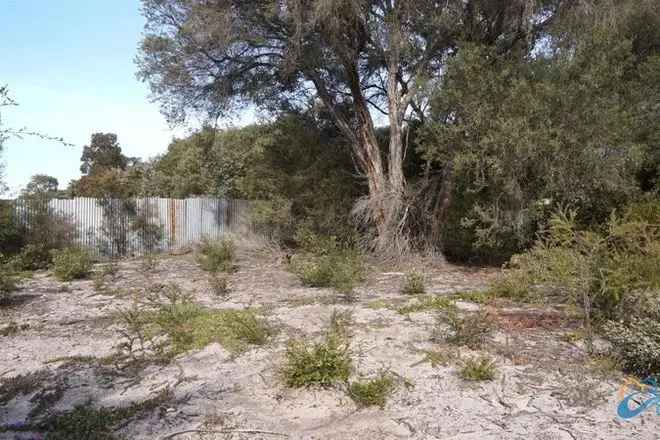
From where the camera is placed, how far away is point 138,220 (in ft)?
41.3

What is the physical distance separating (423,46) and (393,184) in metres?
2.85

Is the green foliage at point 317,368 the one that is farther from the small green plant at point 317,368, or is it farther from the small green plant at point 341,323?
the small green plant at point 341,323

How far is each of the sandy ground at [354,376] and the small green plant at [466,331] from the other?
4.2 inches

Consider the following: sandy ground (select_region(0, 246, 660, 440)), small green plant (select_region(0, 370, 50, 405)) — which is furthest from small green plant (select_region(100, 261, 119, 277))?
small green plant (select_region(0, 370, 50, 405))

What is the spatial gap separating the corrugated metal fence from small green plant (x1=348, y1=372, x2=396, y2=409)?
366 inches

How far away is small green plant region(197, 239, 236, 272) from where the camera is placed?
8.87 metres

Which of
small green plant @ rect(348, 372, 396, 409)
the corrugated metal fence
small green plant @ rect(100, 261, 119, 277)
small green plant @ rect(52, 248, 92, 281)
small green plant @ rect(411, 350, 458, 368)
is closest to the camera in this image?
small green plant @ rect(348, 372, 396, 409)

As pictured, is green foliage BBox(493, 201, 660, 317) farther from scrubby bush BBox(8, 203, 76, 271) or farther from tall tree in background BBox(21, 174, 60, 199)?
tall tree in background BBox(21, 174, 60, 199)

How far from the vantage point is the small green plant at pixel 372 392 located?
10.3 ft

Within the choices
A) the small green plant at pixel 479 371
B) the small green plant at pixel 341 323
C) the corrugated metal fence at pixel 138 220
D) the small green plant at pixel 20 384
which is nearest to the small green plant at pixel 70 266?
the corrugated metal fence at pixel 138 220

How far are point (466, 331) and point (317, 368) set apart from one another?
4.66 feet

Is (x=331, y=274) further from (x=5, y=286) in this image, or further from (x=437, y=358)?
(x=5, y=286)

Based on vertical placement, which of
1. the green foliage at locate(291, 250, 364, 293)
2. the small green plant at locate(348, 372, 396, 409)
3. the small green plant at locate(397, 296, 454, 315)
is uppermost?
the green foliage at locate(291, 250, 364, 293)

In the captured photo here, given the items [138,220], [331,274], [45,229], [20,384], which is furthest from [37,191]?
[20,384]
